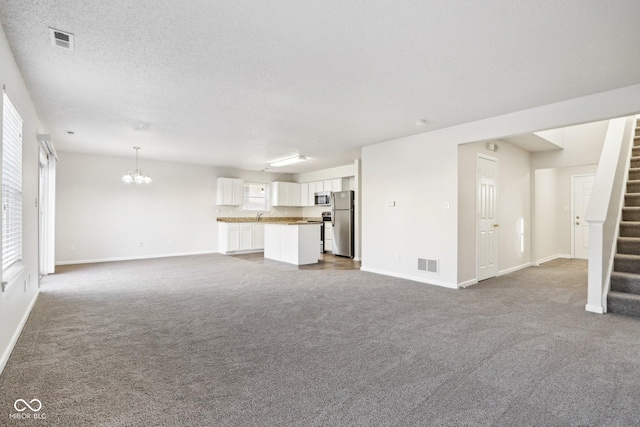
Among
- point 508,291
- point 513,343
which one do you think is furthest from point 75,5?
point 508,291

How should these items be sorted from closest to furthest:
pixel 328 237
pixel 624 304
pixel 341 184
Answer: pixel 624 304 → pixel 341 184 → pixel 328 237

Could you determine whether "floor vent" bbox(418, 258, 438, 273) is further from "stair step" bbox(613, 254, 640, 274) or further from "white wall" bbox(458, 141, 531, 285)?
"stair step" bbox(613, 254, 640, 274)

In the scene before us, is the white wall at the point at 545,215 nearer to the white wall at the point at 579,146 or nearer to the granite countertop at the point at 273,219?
the white wall at the point at 579,146

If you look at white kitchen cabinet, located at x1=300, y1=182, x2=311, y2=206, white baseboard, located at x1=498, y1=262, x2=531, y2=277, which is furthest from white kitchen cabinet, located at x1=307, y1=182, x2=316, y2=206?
white baseboard, located at x1=498, y1=262, x2=531, y2=277

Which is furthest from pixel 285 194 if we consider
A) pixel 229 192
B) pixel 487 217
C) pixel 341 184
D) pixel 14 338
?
pixel 14 338

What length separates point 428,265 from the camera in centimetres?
515

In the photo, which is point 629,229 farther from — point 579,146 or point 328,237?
point 328,237

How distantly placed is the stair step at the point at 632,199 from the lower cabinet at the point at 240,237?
777 cm

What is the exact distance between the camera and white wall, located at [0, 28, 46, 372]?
8.18ft

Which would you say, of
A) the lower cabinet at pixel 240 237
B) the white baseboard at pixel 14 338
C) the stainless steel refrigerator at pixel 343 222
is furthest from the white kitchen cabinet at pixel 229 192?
the white baseboard at pixel 14 338

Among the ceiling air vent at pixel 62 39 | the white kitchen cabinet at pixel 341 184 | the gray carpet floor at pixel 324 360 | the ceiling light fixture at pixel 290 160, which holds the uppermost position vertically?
the ceiling air vent at pixel 62 39

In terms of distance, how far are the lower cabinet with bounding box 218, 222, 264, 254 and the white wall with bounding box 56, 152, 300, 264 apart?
386mm

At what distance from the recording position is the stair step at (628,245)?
163 inches

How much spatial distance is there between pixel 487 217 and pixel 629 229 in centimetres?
178
